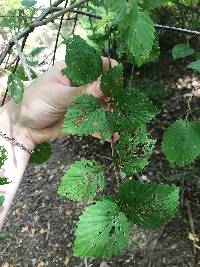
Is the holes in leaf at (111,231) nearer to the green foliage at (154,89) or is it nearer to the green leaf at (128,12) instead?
the green leaf at (128,12)

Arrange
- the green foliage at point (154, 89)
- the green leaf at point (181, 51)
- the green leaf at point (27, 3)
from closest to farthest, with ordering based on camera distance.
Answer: the green leaf at point (27, 3)
the green leaf at point (181, 51)
the green foliage at point (154, 89)

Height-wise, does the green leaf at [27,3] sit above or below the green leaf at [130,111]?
above

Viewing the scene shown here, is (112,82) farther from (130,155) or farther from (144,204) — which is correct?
(144,204)

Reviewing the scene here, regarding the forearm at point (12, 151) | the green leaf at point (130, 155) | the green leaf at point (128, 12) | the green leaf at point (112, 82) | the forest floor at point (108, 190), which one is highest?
the green leaf at point (128, 12)

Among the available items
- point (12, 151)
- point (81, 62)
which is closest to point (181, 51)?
point (12, 151)

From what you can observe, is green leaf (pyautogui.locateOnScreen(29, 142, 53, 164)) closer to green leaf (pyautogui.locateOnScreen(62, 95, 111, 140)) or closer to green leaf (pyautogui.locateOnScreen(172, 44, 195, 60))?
green leaf (pyautogui.locateOnScreen(62, 95, 111, 140))

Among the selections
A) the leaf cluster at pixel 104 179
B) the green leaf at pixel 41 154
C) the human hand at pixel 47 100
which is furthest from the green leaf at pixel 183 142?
the leaf cluster at pixel 104 179

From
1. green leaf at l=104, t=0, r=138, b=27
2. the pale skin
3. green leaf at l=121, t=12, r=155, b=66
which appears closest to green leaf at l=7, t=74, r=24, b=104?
the pale skin

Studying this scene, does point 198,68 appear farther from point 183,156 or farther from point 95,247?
point 95,247
